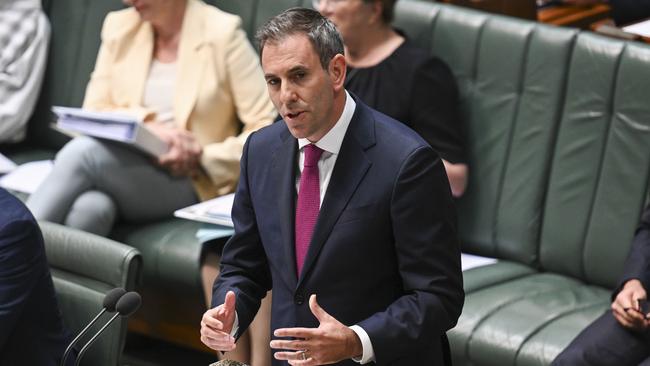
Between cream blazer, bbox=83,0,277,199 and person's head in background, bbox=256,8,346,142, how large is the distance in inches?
81.0

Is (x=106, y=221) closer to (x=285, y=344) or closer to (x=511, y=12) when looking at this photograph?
(x=511, y=12)

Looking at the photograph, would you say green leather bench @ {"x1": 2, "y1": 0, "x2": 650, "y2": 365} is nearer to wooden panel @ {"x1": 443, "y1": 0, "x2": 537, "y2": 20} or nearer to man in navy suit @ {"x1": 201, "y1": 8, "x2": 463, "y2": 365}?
wooden panel @ {"x1": 443, "y1": 0, "x2": 537, "y2": 20}

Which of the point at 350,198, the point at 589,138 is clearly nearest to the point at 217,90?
the point at 589,138

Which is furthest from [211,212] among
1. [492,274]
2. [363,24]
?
[492,274]

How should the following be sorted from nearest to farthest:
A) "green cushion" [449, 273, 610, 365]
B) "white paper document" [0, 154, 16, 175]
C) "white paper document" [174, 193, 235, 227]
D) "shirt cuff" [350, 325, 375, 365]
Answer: "shirt cuff" [350, 325, 375, 365] < "green cushion" [449, 273, 610, 365] < "white paper document" [174, 193, 235, 227] < "white paper document" [0, 154, 16, 175]

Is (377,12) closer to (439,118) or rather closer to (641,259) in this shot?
(439,118)

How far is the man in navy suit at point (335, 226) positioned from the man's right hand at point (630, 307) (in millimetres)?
822

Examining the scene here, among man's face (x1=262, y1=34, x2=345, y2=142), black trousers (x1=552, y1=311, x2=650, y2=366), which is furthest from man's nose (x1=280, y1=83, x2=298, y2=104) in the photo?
black trousers (x1=552, y1=311, x2=650, y2=366)

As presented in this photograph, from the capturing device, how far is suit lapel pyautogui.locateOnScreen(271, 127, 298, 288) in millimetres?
2623

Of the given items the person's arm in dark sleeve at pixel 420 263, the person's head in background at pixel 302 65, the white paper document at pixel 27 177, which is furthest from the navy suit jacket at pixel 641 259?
the white paper document at pixel 27 177

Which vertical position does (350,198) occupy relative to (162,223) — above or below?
above

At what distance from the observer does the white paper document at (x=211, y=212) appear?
13.6 feet

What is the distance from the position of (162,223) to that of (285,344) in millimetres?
2348

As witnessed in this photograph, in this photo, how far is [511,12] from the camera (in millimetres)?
4887
